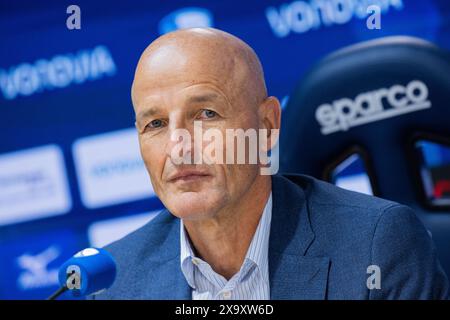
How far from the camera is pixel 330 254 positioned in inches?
67.1

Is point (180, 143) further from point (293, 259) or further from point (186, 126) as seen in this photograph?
point (293, 259)

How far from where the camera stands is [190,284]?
1.80 m

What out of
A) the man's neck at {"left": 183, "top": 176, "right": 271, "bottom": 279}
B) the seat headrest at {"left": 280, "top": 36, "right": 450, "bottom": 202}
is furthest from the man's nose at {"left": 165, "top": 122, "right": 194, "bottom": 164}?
the seat headrest at {"left": 280, "top": 36, "right": 450, "bottom": 202}

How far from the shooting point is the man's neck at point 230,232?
1.79 meters

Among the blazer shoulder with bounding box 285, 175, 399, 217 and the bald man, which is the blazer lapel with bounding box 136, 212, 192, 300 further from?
the blazer shoulder with bounding box 285, 175, 399, 217

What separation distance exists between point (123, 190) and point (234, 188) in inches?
24.8

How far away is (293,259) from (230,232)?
16 cm

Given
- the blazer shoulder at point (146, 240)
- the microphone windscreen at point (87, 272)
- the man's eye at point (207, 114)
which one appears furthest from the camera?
the blazer shoulder at point (146, 240)

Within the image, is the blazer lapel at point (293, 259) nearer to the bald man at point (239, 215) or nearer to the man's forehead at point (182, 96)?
the bald man at point (239, 215)

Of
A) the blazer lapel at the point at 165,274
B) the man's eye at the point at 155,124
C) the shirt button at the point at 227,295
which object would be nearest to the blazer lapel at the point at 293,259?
the shirt button at the point at 227,295

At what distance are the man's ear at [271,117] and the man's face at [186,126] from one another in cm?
6

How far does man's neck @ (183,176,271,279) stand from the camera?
1.79m

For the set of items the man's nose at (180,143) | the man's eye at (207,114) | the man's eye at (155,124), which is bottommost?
the man's nose at (180,143)

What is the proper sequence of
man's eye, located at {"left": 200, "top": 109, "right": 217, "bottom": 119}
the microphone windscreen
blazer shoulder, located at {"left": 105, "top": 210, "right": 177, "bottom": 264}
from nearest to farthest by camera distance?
the microphone windscreen → man's eye, located at {"left": 200, "top": 109, "right": 217, "bottom": 119} → blazer shoulder, located at {"left": 105, "top": 210, "right": 177, "bottom": 264}
